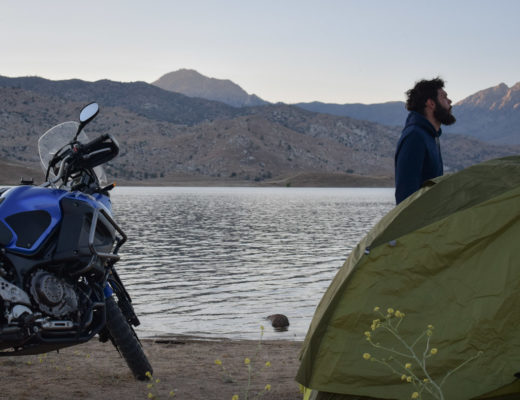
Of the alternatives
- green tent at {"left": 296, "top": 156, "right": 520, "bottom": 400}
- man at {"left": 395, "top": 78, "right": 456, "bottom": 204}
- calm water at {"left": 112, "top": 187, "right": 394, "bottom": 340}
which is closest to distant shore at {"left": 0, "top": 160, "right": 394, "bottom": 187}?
calm water at {"left": 112, "top": 187, "right": 394, "bottom": 340}

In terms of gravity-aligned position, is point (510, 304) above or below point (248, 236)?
above

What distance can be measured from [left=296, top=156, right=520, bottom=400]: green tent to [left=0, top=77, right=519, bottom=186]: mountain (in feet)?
373

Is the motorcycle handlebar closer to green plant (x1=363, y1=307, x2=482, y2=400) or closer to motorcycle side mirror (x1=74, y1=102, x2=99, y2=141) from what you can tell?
motorcycle side mirror (x1=74, y1=102, x2=99, y2=141)

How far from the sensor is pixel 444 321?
14.6 ft

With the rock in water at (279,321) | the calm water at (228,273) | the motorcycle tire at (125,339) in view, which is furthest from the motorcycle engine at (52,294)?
the rock in water at (279,321)

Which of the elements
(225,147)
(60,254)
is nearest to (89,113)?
(60,254)

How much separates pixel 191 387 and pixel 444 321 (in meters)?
3.02

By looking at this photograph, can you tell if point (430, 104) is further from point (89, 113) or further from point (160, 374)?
point (160, 374)

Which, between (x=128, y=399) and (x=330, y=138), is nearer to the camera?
(x=128, y=399)

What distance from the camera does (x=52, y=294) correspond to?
4961mm

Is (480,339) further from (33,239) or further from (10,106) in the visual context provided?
(10,106)

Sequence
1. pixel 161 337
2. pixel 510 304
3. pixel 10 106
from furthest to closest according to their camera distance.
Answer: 1. pixel 10 106
2. pixel 161 337
3. pixel 510 304

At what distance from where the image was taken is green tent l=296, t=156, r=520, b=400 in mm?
4359

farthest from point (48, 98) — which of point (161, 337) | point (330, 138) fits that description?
point (161, 337)
